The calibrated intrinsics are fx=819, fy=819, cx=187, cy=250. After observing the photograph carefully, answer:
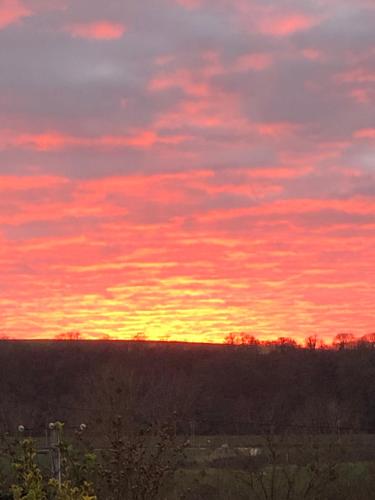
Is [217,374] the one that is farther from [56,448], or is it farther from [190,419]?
[56,448]

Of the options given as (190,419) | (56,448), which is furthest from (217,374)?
(56,448)

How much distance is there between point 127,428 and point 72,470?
481 centimetres

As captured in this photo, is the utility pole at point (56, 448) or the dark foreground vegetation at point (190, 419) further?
the dark foreground vegetation at point (190, 419)

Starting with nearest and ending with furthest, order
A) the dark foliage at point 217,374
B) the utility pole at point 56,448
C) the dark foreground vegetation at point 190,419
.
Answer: the utility pole at point 56,448, the dark foreground vegetation at point 190,419, the dark foliage at point 217,374

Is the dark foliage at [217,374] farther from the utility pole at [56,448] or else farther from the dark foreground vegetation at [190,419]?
the utility pole at [56,448]

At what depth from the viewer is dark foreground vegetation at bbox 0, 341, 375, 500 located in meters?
8.73

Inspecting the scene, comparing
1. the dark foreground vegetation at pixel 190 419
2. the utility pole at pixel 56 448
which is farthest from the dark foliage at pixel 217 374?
the utility pole at pixel 56 448

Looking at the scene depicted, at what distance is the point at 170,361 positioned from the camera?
240ft

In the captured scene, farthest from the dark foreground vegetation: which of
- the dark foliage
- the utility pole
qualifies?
the dark foliage

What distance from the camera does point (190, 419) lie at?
25109mm

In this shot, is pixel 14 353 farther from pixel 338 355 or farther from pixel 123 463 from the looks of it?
pixel 123 463

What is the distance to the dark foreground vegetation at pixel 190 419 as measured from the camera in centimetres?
873

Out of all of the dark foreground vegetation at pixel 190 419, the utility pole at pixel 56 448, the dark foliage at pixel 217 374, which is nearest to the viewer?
the utility pole at pixel 56 448

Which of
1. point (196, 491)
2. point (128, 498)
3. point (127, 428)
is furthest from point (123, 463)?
point (196, 491)
